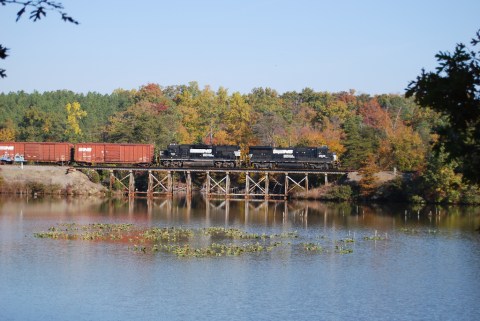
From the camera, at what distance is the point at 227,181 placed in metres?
80.4

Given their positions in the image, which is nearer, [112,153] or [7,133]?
[112,153]

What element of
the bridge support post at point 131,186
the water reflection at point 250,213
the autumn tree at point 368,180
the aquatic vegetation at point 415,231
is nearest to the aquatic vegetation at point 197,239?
the aquatic vegetation at point 415,231

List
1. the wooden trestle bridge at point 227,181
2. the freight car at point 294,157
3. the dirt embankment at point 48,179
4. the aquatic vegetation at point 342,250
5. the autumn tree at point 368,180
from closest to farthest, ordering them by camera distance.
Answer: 1. the aquatic vegetation at point 342,250
2. the autumn tree at point 368,180
3. the dirt embankment at point 48,179
4. the wooden trestle bridge at point 227,181
5. the freight car at point 294,157

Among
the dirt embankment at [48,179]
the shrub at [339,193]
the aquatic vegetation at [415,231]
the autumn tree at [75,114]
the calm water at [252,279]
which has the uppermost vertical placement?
the autumn tree at [75,114]

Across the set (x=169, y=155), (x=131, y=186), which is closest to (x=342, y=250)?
(x=131, y=186)

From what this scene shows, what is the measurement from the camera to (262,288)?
104 feet

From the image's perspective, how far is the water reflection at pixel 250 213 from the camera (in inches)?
2156

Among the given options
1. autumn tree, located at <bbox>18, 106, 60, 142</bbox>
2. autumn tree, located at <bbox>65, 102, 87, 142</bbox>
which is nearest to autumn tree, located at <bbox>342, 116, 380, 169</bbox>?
autumn tree, located at <bbox>18, 106, 60, 142</bbox>

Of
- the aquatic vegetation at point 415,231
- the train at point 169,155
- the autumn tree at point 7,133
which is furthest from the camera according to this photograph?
the autumn tree at point 7,133

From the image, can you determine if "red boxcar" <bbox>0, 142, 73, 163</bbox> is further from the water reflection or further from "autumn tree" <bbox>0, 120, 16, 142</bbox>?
"autumn tree" <bbox>0, 120, 16, 142</bbox>

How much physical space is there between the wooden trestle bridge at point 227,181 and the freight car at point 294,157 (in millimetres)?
1409

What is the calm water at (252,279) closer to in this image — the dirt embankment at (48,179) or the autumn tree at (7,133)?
the dirt embankment at (48,179)

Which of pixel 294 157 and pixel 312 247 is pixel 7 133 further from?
pixel 312 247

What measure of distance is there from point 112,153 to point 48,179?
8.21 metres
